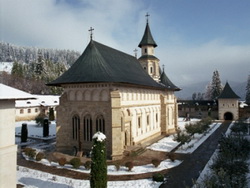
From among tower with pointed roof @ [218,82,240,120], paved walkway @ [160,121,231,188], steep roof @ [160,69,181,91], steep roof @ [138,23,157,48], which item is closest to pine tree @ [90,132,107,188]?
paved walkway @ [160,121,231,188]

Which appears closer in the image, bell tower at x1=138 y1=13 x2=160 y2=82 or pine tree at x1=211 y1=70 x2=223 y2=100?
bell tower at x1=138 y1=13 x2=160 y2=82

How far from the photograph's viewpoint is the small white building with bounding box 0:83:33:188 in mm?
8008

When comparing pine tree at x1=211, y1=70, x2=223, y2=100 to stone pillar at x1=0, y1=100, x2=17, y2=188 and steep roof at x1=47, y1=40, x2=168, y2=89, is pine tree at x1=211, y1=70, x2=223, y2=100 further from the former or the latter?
stone pillar at x1=0, y1=100, x2=17, y2=188

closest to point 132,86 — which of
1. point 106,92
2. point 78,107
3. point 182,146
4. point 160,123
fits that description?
point 106,92

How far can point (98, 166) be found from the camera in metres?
12.3

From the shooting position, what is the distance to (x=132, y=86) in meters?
23.5

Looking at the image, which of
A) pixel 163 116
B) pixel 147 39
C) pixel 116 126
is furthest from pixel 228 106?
pixel 116 126

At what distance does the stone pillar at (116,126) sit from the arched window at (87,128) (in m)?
3.00

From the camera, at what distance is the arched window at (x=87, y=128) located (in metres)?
21.2

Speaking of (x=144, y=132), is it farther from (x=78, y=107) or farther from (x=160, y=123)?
(x=78, y=107)

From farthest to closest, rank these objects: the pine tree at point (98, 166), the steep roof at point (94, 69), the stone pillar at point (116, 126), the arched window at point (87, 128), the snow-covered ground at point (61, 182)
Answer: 1. the arched window at point (87, 128)
2. the steep roof at point (94, 69)
3. the stone pillar at point (116, 126)
4. the snow-covered ground at point (61, 182)
5. the pine tree at point (98, 166)

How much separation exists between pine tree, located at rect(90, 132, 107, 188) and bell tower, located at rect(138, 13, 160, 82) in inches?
1052

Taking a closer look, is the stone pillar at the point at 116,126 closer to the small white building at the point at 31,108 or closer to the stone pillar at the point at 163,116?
the stone pillar at the point at 163,116

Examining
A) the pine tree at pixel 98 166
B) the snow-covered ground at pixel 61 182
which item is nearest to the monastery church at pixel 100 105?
the snow-covered ground at pixel 61 182
